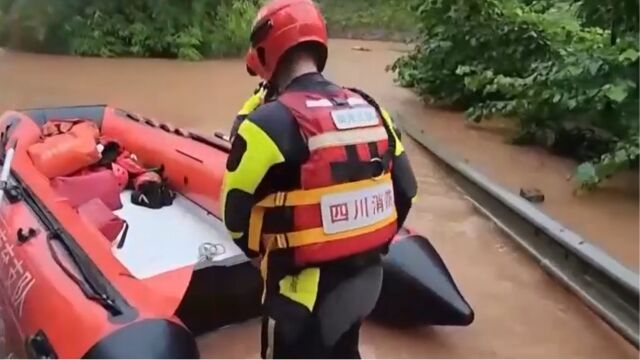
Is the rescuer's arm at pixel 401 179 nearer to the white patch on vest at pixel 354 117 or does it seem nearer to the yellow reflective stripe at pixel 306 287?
the white patch on vest at pixel 354 117

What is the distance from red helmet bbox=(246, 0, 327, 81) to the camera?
6.63 ft

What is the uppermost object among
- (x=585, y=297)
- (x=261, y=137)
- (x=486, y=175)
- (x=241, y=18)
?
(x=261, y=137)

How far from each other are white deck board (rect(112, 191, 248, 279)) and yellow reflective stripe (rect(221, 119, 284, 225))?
1253 millimetres

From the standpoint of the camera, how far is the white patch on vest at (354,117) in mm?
2012

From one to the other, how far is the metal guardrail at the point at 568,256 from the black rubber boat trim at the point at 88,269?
1.82m

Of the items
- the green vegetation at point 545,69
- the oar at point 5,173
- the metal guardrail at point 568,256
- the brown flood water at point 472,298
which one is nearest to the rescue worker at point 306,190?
the brown flood water at point 472,298

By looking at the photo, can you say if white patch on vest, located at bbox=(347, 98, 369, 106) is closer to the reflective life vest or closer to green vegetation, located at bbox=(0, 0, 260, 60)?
the reflective life vest

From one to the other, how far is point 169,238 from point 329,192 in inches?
74.1

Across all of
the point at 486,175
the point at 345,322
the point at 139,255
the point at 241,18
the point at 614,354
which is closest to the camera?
the point at 345,322

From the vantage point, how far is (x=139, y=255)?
357cm

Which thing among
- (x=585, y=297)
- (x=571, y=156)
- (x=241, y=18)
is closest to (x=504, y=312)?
(x=585, y=297)

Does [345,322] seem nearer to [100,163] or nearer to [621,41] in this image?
[100,163]

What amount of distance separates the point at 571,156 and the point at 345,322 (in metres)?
4.00

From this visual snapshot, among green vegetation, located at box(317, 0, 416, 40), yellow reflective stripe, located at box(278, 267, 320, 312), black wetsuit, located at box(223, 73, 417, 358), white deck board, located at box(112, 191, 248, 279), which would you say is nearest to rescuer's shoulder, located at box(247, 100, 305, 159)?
black wetsuit, located at box(223, 73, 417, 358)
